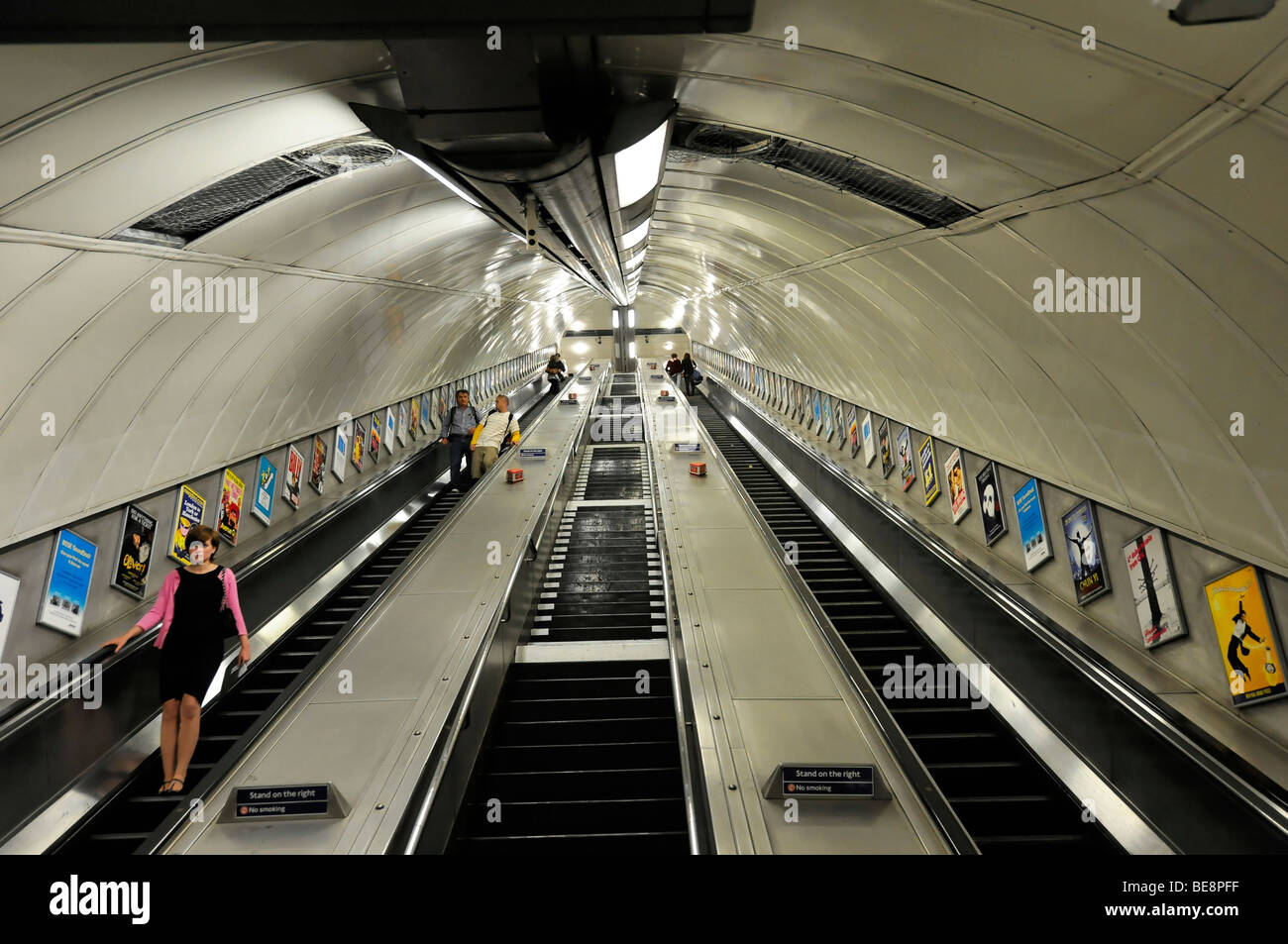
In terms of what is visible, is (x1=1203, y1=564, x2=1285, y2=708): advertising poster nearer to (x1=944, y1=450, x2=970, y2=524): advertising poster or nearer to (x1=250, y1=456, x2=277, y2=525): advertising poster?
(x1=944, y1=450, x2=970, y2=524): advertising poster

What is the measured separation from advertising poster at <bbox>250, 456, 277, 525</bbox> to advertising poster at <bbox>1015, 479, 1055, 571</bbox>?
8.48m

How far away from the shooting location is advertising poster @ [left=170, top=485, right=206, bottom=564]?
730cm

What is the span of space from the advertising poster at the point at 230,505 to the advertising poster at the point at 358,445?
4.12m

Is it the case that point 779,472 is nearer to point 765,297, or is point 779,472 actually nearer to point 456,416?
point 765,297

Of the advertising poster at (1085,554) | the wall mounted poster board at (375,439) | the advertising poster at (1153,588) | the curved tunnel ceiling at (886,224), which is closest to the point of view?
the curved tunnel ceiling at (886,224)

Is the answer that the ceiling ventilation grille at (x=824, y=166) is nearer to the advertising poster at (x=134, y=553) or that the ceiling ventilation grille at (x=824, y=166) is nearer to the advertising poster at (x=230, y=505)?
the advertising poster at (x=134, y=553)

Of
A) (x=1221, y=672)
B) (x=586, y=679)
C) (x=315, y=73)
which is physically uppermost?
(x=315, y=73)

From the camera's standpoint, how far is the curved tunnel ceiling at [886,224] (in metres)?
2.78

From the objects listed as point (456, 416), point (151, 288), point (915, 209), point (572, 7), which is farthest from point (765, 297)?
point (572, 7)

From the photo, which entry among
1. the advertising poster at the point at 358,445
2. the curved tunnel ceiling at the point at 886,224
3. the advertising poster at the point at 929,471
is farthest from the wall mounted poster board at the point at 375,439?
the advertising poster at the point at 929,471

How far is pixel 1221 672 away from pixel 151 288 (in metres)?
7.42

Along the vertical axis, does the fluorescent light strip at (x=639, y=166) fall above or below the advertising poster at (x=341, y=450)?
above

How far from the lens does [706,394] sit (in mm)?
27781

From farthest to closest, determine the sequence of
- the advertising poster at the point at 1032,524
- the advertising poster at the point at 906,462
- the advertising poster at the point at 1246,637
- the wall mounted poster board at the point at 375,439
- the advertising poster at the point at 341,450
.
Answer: the wall mounted poster board at the point at 375,439 < the advertising poster at the point at 341,450 < the advertising poster at the point at 906,462 < the advertising poster at the point at 1032,524 < the advertising poster at the point at 1246,637
